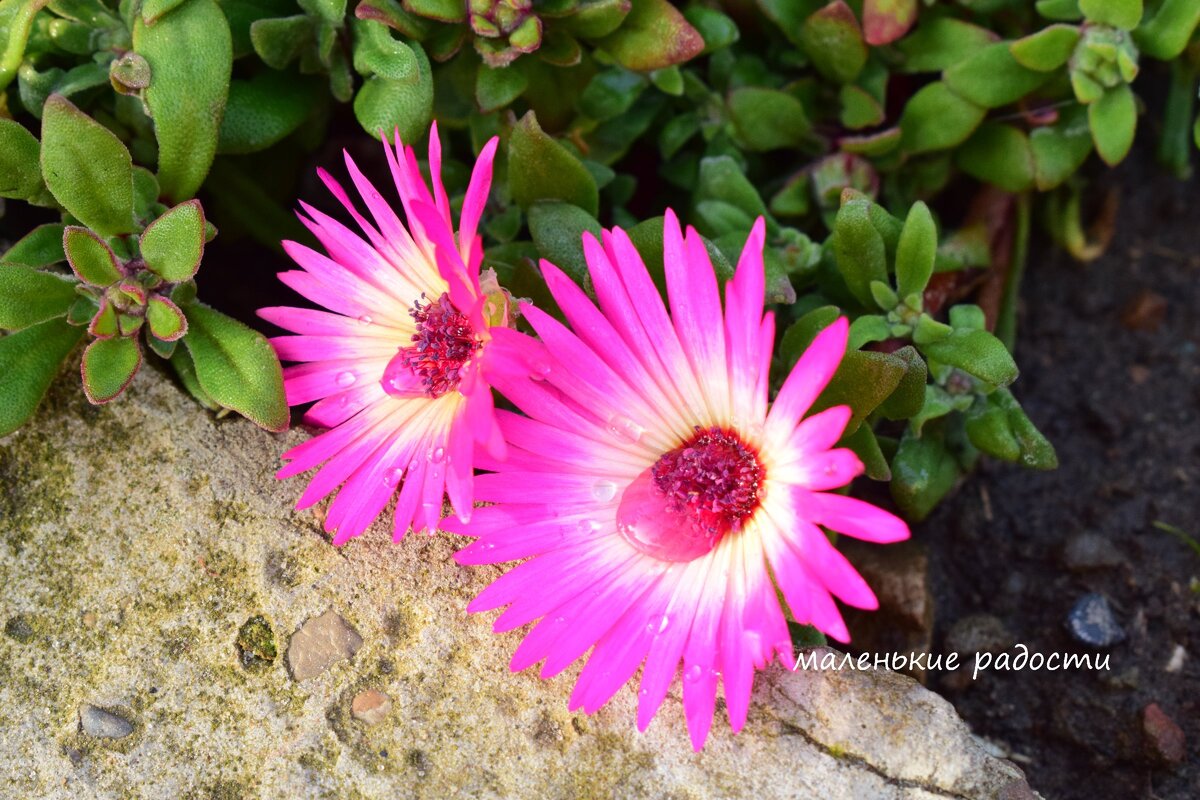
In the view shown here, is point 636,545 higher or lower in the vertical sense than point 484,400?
lower

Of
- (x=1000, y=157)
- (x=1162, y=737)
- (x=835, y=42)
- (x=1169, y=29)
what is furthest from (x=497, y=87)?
(x=1162, y=737)

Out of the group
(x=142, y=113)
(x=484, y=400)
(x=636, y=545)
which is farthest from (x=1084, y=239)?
(x=142, y=113)

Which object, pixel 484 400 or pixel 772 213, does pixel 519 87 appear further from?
pixel 484 400

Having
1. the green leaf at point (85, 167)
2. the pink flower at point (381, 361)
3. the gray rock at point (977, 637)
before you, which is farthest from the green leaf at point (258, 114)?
the gray rock at point (977, 637)

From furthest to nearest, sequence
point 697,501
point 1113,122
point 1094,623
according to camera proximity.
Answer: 1. point 1094,623
2. point 1113,122
3. point 697,501

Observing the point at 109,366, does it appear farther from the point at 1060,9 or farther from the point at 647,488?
the point at 1060,9

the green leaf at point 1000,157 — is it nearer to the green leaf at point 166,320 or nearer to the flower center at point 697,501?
the flower center at point 697,501
